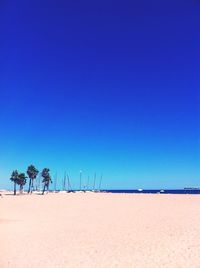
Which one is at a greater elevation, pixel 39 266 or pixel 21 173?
pixel 21 173

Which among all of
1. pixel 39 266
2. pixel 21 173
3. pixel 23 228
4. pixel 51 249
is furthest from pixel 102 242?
pixel 21 173

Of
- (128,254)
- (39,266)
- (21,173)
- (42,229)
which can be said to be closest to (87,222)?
(42,229)

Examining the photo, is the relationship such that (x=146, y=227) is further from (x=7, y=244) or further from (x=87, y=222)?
(x=7, y=244)

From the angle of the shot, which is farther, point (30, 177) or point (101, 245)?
point (30, 177)

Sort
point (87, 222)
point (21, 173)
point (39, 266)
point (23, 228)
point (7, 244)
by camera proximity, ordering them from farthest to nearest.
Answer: point (21, 173)
point (87, 222)
point (23, 228)
point (7, 244)
point (39, 266)

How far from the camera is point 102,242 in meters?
15.7

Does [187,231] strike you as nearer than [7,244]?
No

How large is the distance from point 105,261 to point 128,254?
1391mm

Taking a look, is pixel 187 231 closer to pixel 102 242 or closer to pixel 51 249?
pixel 102 242

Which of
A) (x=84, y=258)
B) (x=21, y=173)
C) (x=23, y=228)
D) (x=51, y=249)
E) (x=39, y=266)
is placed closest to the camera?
(x=39, y=266)

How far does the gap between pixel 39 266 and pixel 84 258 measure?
1840 mm

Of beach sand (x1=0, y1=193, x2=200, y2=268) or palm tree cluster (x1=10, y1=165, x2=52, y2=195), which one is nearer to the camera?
beach sand (x1=0, y1=193, x2=200, y2=268)

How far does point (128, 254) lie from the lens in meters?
13.3

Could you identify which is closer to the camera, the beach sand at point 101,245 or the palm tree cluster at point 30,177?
the beach sand at point 101,245
